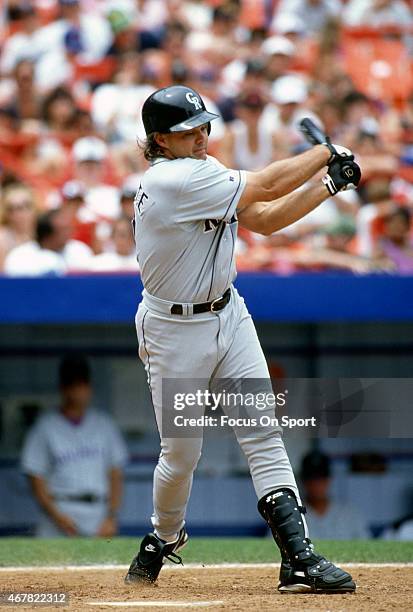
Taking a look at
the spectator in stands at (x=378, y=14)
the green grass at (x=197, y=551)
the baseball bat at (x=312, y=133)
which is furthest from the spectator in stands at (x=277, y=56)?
the baseball bat at (x=312, y=133)

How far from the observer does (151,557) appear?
14.7 feet

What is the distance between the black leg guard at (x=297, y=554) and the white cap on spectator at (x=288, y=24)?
332 inches

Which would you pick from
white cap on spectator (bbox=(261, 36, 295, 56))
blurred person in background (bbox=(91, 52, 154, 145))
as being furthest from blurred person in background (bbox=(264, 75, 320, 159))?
blurred person in background (bbox=(91, 52, 154, 145))

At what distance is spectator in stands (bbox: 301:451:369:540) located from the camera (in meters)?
7.44

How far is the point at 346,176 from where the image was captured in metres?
4.16

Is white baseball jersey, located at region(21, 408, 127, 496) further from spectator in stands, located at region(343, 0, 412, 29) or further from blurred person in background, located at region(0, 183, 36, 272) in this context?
spectator in stands, located at region(343, 0, 412, 29)

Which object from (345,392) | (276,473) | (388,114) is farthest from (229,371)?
(388,114)

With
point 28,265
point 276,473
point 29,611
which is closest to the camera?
point 29,611

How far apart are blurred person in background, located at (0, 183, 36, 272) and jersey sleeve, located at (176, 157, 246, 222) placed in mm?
4193

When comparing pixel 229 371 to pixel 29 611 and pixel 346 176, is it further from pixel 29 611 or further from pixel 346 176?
pixel 29 611

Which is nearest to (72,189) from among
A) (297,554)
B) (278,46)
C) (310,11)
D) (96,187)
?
(96,187)

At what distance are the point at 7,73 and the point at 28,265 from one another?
4.01 meters

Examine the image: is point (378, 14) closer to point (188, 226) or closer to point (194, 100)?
point (194, 100)

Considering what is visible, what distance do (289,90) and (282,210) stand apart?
258 inches
